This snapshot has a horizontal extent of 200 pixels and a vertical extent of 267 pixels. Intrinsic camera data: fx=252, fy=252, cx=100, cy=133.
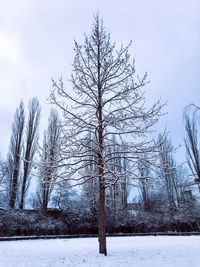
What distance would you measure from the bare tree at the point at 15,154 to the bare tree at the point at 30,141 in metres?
0.59

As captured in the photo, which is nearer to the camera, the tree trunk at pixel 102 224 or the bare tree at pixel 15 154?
the tree trunk at pixel 102 224

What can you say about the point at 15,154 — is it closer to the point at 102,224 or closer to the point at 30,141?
the point at 30,141

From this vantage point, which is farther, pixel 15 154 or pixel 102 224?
pixel 15 154

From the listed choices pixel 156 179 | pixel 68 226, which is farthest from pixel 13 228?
pixel 156 179

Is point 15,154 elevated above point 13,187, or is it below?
above

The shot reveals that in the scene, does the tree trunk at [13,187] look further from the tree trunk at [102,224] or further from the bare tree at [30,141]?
the tree trunk at [102,224]

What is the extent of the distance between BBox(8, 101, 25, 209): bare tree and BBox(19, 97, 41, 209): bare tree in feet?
1.95

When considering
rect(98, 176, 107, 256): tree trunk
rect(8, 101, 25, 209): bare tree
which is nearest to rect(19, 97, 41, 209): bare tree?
rect(8, 101, 25, 209): bare tree

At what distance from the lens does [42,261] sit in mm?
7289

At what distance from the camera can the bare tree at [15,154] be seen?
829 inches

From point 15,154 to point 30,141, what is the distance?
5.52ft

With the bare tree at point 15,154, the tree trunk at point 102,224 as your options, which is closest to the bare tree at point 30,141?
the bare tree at point 15,154

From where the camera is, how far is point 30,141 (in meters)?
22.0

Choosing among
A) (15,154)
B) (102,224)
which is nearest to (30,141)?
(15,154)
